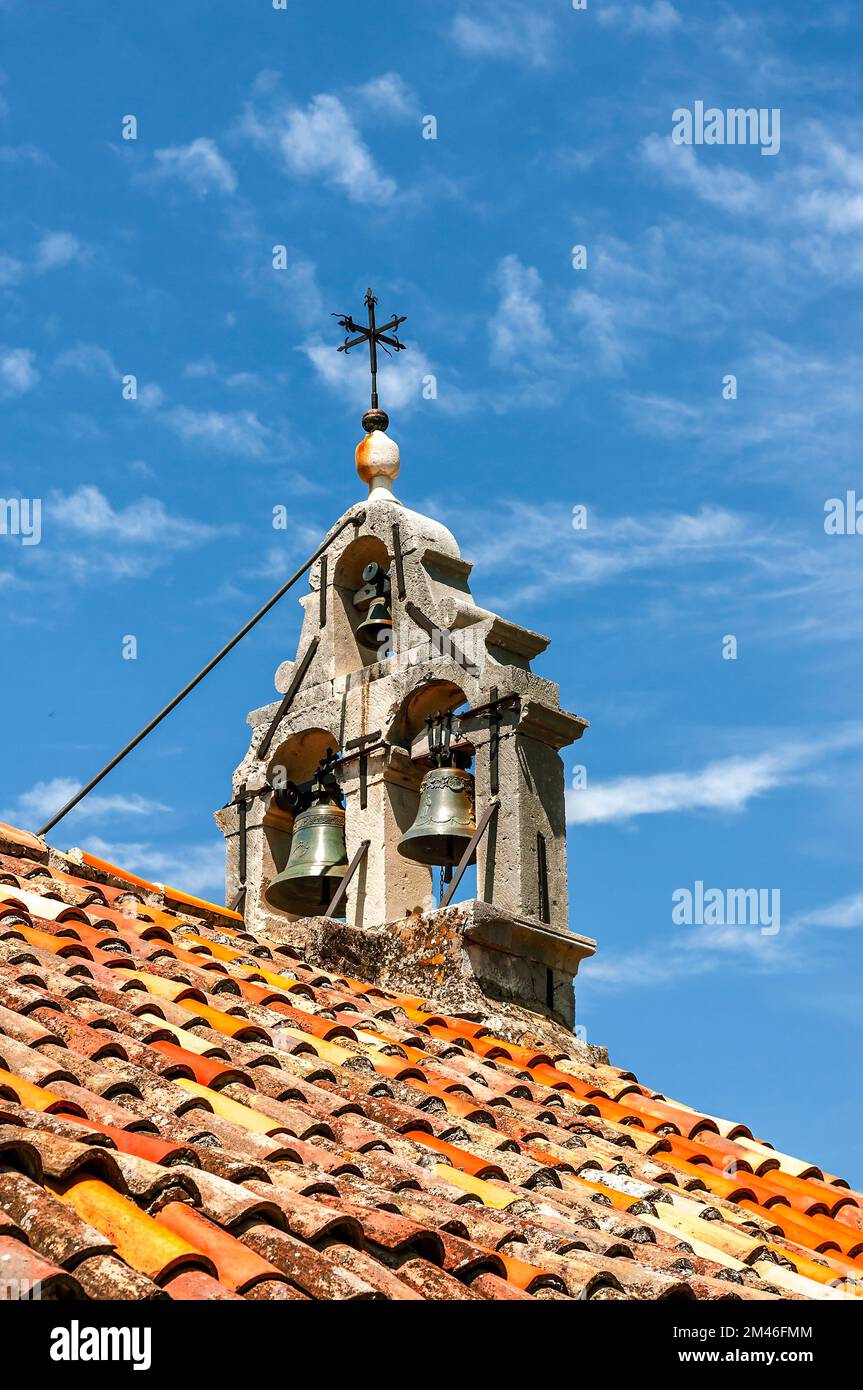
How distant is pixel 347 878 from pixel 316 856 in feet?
0.58

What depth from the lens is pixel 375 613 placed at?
326 inches

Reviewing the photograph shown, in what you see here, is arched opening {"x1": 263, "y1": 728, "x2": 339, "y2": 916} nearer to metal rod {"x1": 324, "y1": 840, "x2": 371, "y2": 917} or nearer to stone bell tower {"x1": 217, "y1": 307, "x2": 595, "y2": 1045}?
stone bell tower {"x1": 217, "y1": 307, "x2": 595, "y2": 1045}

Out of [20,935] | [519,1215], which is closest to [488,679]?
[20,935]

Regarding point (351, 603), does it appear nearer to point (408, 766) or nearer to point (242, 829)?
point (408, 766)

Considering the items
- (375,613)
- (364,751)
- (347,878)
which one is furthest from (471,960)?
(375,613)

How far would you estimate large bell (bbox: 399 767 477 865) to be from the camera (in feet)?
24.6

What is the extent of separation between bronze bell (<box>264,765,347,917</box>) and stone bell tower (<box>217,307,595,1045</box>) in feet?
0.20

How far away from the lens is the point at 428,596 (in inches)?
315

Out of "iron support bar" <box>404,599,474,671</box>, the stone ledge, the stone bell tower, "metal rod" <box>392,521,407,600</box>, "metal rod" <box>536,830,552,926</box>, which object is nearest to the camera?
the stone ledge

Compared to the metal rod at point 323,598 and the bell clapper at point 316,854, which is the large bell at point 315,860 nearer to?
the bell clapper at point 316,854

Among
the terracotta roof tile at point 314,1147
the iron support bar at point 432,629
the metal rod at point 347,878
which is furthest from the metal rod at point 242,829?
the iron support bar at point 432,629

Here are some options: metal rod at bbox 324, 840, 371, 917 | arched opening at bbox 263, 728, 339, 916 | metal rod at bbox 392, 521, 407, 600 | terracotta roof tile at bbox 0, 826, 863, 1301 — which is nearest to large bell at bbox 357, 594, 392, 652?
metal rod at bbox 392, 521, 407, 600

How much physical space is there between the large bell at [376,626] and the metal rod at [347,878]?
0.98 metres
